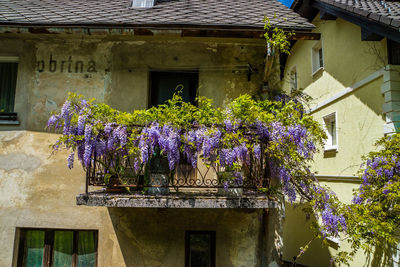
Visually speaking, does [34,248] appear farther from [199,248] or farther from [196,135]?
[196,135]

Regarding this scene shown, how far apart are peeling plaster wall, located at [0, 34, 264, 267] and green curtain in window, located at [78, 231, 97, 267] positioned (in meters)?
0.25

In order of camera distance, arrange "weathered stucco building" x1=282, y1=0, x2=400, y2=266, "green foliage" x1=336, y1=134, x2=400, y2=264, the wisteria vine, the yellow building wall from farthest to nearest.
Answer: the yellow building wall, "weathered stucco building" x1=282, y1=0, x2=400, y2=266, "green foliage" x1=336, y1=134, x2=400, y2=264, the wisteria vine

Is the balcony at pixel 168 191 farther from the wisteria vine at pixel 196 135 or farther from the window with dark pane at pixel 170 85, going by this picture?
the window with dark pane at pixel 170 85

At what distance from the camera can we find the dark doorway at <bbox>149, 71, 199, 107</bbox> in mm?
5898

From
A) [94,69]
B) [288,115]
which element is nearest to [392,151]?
[288,115]

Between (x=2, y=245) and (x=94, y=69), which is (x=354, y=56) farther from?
(x=2, y=245)

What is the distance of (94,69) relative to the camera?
5.77m

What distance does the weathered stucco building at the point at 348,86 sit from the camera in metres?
6.55

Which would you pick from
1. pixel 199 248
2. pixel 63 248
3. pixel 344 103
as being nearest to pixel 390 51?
pixel 344 103

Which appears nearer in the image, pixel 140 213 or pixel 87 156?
pixel 87 156

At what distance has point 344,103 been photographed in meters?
9.08

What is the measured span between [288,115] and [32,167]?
4563 mm

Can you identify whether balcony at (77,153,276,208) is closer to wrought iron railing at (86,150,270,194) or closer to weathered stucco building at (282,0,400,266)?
wrought iron railing at (86,150,270,194)

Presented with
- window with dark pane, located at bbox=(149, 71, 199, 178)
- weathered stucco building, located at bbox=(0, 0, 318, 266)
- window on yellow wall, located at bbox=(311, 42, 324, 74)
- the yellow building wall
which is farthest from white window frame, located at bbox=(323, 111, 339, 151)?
window with dark pane, located at bbox=(149, 71, 199, 178)
